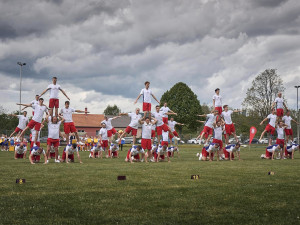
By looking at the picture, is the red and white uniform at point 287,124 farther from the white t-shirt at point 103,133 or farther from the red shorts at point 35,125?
the red shorts at point 35,125

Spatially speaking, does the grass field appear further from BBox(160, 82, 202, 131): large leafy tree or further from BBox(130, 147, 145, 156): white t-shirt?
BBox(160, 82, 202, 131): large leafy tree

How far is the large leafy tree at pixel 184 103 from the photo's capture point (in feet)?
231

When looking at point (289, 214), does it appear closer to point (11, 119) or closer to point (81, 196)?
point (81, 196)

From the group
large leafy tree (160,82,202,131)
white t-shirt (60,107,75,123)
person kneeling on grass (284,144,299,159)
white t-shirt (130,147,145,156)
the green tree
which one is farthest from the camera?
the green tree

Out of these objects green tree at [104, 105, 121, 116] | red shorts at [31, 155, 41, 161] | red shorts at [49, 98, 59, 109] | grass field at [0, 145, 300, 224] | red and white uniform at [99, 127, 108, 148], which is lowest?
grass field at [0, 145, 300, 224]

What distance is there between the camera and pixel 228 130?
20141 millimetres

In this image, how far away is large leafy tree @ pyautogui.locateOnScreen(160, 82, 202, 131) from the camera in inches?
2771

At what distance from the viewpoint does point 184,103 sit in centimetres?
7062

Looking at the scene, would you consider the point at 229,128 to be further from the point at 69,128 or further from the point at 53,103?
the point at 53,103

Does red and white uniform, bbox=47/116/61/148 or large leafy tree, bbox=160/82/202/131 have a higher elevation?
large leafy tree, bbox=160/82/202/131

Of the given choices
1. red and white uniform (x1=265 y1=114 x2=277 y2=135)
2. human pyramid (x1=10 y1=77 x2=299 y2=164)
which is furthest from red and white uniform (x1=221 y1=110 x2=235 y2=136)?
red and white uniform (x1=265 y1=114 x2=277 y2=135)

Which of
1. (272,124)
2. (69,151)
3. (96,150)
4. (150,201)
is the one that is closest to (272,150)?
(272,124)

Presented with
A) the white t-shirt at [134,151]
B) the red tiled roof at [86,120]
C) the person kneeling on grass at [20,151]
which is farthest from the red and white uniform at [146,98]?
the red tiled roof at [86,120]

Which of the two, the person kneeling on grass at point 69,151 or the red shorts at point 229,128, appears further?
the red shorts at point 229,128
